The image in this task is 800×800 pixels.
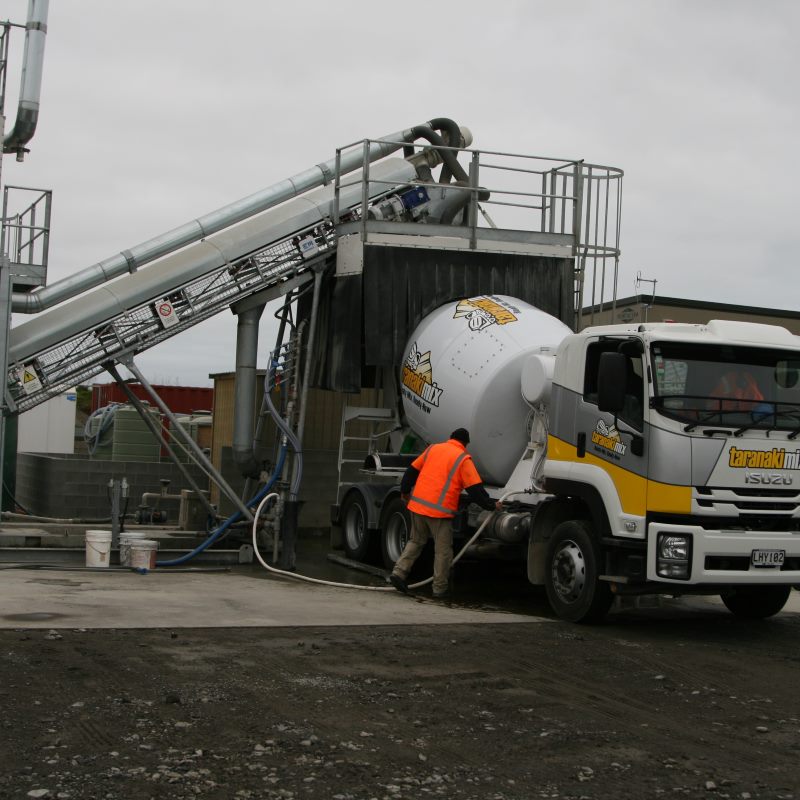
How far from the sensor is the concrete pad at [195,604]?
984 centimetres

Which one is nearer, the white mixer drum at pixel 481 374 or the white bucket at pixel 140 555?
the white mixer drum at pixel 481 374

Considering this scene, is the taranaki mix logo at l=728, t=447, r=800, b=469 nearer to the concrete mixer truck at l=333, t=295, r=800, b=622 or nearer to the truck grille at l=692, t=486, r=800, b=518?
the concrete mixer truck at l=333, t=295, r=800, b=622

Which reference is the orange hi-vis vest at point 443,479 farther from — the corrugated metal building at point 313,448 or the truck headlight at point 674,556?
the corrugated metal building at point 313,448

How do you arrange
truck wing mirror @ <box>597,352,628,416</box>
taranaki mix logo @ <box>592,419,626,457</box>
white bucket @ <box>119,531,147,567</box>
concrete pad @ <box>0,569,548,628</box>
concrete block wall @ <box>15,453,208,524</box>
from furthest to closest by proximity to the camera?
concrete block wall @ <box>15,453,208,524</box> < white bucket @ <box>119,531,147,567</box> < taranaki mix logo @ <box>592,419,626,457</box> < truck wing mirror @ <box>597,352,628,416</box> < concrete pad @ <box>0,569,548,628</box>

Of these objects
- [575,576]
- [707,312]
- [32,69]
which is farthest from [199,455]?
[707,312]

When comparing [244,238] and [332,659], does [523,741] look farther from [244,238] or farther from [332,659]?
[244,238]

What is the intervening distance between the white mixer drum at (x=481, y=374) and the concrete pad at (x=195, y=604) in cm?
198

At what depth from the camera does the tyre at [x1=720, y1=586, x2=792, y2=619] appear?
37.9 ft

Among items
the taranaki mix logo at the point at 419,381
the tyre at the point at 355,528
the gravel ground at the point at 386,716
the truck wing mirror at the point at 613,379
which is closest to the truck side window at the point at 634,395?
the truck wing mirror at the point at 613,379

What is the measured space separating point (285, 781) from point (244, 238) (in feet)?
37.0

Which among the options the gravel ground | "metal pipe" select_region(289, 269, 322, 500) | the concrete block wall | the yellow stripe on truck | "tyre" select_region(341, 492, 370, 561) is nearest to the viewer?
the gravel ground

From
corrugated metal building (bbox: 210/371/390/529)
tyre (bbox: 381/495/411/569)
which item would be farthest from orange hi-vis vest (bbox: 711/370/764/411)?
corrugated metal building (bbox: 210/371/390/529)

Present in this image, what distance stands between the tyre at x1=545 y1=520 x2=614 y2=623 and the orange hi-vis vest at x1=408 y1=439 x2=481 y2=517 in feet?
4.37

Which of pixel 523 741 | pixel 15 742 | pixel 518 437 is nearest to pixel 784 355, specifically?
pixel 518 437
